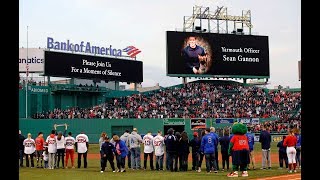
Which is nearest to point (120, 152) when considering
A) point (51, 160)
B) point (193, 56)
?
point (51, 160)

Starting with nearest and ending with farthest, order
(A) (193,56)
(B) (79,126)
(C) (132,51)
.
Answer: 1. (B) (79,126)
2. (A) (193,56)
3. (C) (132,51)

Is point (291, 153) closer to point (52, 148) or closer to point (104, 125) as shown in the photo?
point (52, 148)

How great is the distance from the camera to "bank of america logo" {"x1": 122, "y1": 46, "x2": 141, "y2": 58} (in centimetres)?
6450

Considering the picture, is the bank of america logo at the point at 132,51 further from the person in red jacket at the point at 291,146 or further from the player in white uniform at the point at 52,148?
the person in red jacket at the point at 291,146

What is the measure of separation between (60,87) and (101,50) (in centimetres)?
776

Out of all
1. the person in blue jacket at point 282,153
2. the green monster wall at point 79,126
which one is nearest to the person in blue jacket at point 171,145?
the person in blue jacket at point 282,153

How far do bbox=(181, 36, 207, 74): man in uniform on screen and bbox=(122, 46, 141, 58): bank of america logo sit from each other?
11.3 m

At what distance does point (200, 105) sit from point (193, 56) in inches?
218

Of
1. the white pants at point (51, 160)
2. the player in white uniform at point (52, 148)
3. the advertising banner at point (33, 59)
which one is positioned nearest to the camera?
the player in white uniform at point (52, 148)

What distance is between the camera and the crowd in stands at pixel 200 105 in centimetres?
5272

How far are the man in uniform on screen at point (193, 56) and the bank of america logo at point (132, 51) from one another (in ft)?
37.2

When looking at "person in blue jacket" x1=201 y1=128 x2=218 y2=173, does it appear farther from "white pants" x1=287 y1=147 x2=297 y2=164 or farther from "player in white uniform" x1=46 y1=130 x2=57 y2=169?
"player in white uniform" x1=46 y1=130 x2=57 y2=169

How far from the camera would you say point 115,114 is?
2052 inches

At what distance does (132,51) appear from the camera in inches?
2547
